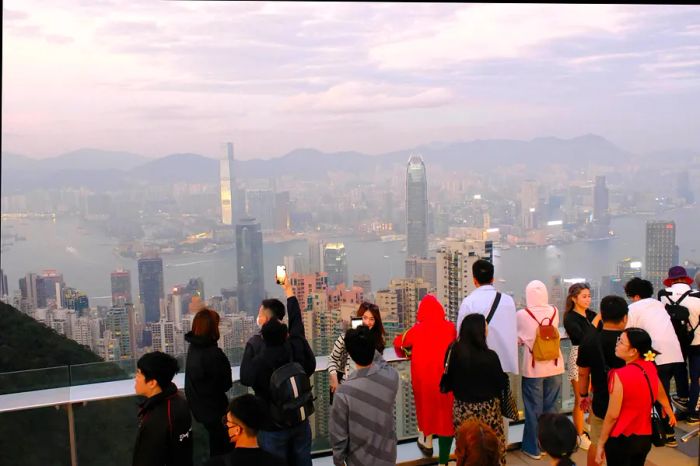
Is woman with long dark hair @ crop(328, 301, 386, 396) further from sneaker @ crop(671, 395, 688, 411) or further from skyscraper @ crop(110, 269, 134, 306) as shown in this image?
skyscraper @ crop(110, 269, 134, 306)

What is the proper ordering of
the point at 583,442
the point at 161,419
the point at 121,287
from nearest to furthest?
the point at 161,419, the point at 583,442, the point at 121,287

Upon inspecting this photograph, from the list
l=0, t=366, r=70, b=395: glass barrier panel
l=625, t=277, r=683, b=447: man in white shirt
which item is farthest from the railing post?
l=625, t=277, r=683, b=447: man in white shirt

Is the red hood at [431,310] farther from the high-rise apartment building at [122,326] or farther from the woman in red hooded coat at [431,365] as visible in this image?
the high-rise apartment building at [122,326]

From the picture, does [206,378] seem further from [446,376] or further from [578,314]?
[578,314]

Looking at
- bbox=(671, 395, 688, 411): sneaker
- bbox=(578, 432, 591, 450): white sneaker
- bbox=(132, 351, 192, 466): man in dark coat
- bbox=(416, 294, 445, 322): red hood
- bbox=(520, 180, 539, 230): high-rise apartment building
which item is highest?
bbox=(520, 180, 539, 230): high-rise apartment building

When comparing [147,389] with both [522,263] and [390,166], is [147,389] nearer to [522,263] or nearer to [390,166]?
[522,263]

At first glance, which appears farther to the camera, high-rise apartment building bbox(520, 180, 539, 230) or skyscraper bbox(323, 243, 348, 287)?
high-rise apartment building bbox(520, 180, 539, 230)

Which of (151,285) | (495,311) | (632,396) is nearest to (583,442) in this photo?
(495,311)
